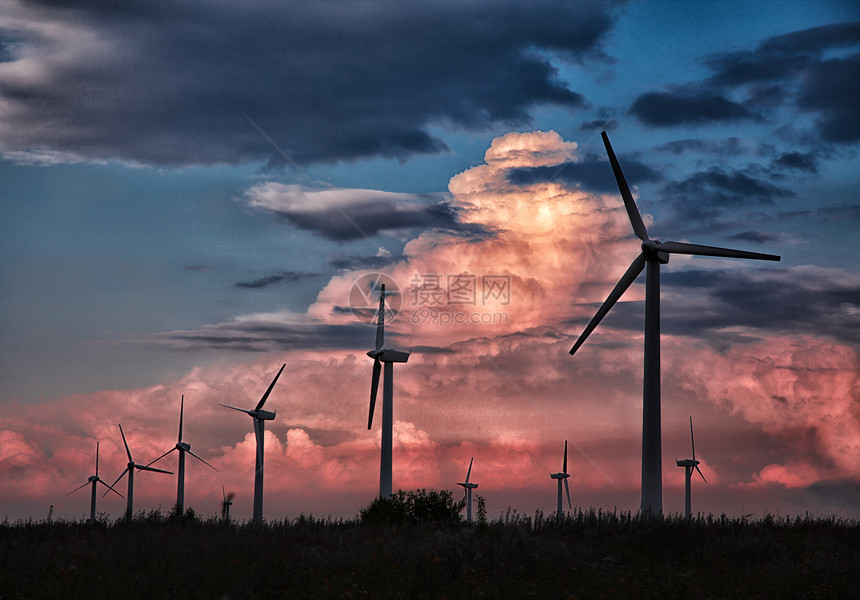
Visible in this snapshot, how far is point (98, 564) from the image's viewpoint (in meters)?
21.9

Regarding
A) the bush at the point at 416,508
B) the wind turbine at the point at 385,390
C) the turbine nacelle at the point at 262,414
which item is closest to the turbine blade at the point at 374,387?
the wind turbine at the point at 385,390

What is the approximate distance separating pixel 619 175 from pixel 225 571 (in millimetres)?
39039

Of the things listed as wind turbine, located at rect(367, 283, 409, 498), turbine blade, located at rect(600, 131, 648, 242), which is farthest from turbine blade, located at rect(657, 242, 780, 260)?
wind turbine, located at rect(367, 283, 409, 498)

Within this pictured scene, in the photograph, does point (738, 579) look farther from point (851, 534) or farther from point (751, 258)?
point (751, 258)

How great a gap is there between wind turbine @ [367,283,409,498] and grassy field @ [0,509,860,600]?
29.9 m

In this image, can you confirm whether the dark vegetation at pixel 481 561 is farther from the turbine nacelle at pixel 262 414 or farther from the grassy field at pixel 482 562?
the turbine nacelle at pixel 262 414

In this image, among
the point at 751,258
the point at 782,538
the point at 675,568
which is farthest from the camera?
the point at 751,258

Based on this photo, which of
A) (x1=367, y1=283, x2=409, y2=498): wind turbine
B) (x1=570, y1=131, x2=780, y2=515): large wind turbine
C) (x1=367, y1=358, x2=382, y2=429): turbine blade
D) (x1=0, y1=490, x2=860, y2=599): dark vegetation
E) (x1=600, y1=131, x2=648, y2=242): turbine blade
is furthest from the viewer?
(x1=367, y1=358, x2=382, y2=429): turbine blade

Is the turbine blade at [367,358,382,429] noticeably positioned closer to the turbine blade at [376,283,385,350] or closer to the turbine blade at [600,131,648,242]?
the turbine blade at [376,283,385,350]

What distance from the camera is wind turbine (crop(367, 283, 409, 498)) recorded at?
61188 mm

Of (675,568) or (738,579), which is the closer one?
(738,579)

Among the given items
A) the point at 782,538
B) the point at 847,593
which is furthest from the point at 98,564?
the point at 782,538

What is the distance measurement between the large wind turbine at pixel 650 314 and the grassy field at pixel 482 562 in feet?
20.7

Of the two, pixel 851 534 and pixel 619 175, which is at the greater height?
pixel 619 175
